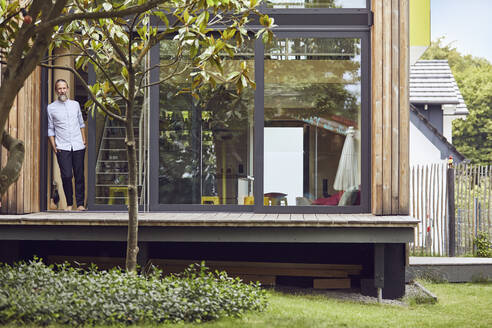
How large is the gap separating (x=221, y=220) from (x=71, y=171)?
2305 mm

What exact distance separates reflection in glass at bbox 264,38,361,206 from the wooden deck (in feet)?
1.51

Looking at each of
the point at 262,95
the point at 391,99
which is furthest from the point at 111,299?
the point at 391,99

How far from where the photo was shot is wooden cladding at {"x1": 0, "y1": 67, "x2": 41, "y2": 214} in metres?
7.86

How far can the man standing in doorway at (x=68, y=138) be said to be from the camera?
8.24 meters

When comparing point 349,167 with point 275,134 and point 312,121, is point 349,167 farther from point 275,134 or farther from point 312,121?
point 275,134

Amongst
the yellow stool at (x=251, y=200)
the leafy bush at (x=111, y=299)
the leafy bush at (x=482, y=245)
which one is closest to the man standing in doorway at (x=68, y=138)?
the yellow stool at (x=251, y=200)

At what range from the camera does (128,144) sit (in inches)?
236

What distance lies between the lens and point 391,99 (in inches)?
306

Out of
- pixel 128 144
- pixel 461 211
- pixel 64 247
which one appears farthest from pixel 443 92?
pixel 128 144

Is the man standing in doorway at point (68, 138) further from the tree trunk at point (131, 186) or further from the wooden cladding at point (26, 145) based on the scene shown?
the tree trunk at point (131, 186)

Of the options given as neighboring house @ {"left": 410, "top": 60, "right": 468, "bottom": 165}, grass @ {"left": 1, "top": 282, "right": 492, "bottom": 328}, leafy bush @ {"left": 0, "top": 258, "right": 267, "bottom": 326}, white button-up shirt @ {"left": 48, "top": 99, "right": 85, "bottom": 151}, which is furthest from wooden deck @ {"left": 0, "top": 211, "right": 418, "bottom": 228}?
neighboring house @ {"left": 410, "top": 60, "right": 468, "bottom": 165}

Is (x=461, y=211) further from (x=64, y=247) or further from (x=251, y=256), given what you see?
(x=64, y=247)

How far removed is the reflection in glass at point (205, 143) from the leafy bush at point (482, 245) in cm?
432

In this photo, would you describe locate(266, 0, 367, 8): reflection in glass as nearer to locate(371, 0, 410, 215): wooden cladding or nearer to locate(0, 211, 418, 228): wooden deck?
locate(371, 0, 410, 215): wooden cladding
